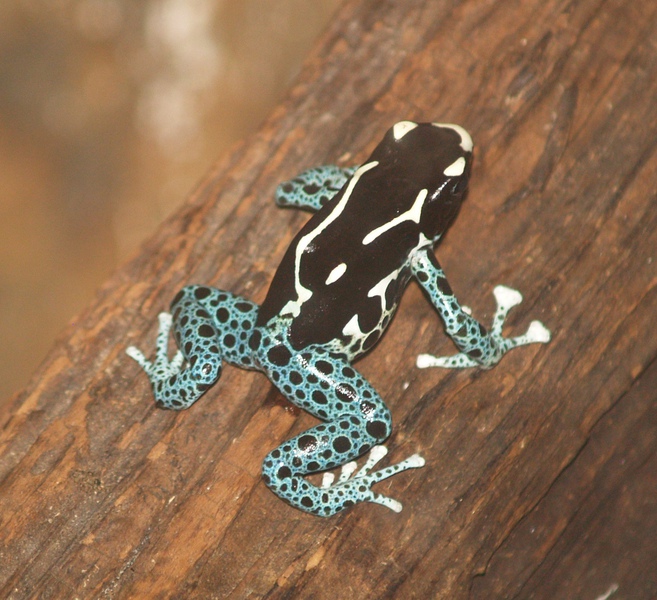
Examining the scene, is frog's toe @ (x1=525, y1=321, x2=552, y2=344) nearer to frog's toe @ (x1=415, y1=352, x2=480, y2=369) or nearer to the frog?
the frog

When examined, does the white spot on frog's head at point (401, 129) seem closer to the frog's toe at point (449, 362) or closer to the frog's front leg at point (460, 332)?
the frog's front leg at point (460, 332)

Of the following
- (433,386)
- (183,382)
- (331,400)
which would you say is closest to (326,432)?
(331,400)

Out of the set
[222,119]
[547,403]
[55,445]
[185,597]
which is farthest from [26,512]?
[222,119]

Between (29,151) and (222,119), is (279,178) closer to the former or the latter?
(222,119)

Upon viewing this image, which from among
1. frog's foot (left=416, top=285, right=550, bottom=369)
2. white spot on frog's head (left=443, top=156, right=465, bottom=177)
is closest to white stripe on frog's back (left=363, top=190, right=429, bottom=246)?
white spot on frog's head (left=443, top=156, right=465, bottom=177)

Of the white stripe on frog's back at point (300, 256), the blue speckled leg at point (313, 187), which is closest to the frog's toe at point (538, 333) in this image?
the white stripe on frog's back at point (300, 256)

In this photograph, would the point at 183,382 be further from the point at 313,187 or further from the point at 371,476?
the point at 313,187
